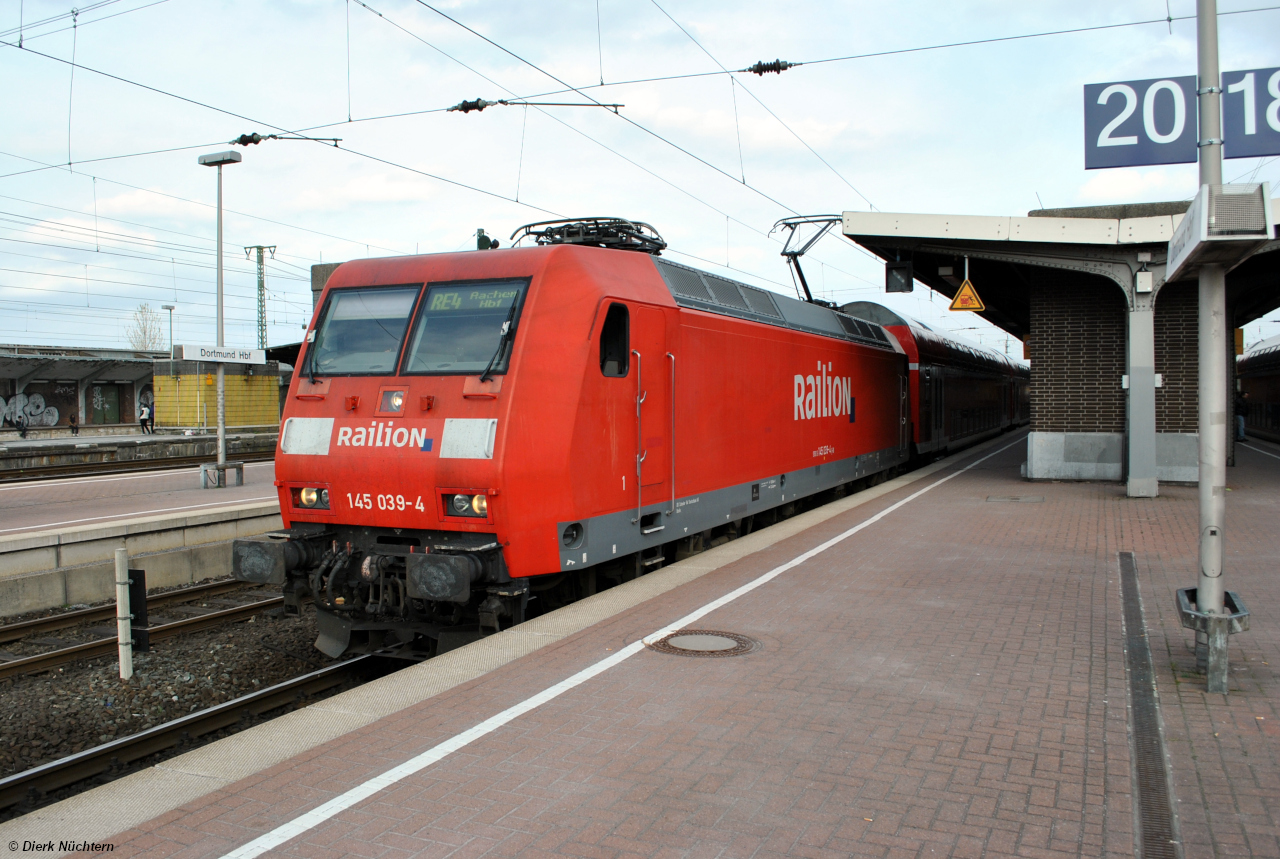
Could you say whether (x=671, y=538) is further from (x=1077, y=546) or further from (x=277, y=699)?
(x=1077, y=546)

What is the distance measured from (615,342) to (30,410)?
4140 centimetres

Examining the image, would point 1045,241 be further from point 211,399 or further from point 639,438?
point 211,399

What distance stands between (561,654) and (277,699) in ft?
7.80

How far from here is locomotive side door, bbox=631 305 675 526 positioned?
25.7 feet

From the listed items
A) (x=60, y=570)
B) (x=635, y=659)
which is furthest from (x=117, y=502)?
(x=635, y=659)

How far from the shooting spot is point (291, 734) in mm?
4824

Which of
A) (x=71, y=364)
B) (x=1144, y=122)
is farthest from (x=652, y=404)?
(x=71, y=364)

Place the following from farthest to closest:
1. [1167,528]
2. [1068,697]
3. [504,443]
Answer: [1167,528]
[504,443]
[1068,697]

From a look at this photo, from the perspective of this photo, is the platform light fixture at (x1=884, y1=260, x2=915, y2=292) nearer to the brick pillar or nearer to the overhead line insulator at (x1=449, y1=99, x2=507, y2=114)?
the brick pillar

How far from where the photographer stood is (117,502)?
15.1 m

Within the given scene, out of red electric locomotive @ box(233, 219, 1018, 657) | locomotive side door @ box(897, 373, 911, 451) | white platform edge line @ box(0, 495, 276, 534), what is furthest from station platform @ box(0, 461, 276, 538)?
locomotive side door @ box(897, 373, 911, 451)

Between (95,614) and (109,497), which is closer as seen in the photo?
(95,614)

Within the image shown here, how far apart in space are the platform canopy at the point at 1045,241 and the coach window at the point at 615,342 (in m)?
9.50

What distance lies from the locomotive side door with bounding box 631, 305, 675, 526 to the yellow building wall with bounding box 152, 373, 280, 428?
30566 mm
